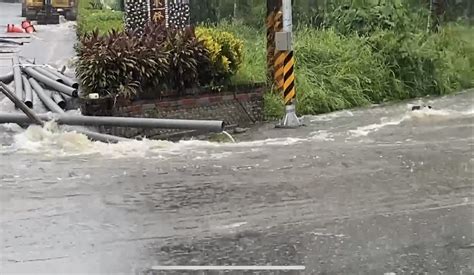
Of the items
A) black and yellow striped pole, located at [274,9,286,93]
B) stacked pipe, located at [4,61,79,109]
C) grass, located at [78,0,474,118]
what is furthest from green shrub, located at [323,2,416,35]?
stacked pipe, located at [4,61,79,109]

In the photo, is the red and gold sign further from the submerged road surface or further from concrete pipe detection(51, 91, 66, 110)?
the submerged road surface

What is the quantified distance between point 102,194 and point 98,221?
1158mm

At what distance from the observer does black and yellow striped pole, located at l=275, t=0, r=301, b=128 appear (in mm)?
13023

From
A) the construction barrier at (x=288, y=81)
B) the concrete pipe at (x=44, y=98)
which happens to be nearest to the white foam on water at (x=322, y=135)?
the construction barrier at (x=288, y=81)

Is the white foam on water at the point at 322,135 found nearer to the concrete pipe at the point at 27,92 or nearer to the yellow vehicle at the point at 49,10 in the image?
the concrete pipe at the point at 27,92

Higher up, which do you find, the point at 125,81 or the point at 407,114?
the point at 125,81

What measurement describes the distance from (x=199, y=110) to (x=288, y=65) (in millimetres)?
1693

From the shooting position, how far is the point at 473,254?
6598 mm

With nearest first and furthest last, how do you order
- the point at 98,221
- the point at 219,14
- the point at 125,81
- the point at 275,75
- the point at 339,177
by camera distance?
the point at 98,221
the point at 339,177
the point at 125,81
the point at 275,75
the point at 219,14

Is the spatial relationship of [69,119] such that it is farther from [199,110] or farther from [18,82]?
[18,82]

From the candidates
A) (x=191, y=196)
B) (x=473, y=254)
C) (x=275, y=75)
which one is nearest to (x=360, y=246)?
(x=473, y=254)

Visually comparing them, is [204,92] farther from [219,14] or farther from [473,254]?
[219,14]

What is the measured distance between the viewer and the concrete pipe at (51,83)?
48.0 ft

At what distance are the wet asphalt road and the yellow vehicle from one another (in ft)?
97.2
